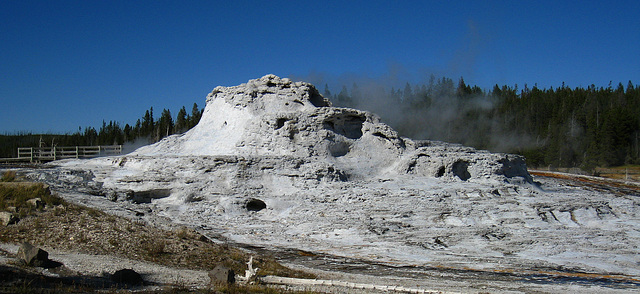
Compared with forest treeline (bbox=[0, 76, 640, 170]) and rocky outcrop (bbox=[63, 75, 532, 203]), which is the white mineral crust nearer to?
rocky outcrop (bbox=[63, 75, 532, 203])

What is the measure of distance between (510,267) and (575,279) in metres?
1.27

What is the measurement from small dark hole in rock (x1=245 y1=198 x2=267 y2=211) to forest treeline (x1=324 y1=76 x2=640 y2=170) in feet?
124

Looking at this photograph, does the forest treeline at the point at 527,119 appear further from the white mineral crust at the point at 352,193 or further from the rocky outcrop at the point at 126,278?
the rocky outcrop at the point at 126,278

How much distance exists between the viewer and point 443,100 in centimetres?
7950

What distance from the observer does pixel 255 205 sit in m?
17.0

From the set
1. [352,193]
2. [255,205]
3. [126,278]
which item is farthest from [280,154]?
[126,278]

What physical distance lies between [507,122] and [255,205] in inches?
2426

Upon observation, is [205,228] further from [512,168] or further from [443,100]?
[443,100]

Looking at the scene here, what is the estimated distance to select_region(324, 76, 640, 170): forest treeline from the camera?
55.4 meters

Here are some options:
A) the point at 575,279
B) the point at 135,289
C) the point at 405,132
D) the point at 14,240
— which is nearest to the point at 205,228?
the point at 14,240

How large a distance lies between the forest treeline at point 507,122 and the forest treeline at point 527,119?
102mm

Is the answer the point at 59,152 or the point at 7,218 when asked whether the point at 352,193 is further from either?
the point at 59,152

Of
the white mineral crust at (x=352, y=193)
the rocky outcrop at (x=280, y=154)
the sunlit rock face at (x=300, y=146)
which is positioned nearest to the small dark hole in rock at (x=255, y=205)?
the white mineral crust at (x=352, y=193)

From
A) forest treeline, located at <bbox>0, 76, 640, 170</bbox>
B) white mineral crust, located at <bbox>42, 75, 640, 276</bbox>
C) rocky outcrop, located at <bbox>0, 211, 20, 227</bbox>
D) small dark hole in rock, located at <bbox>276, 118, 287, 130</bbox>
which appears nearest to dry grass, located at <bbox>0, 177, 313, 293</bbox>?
rocky outcrop, located at <bbox>0, 211, 20, 227</bbox>
